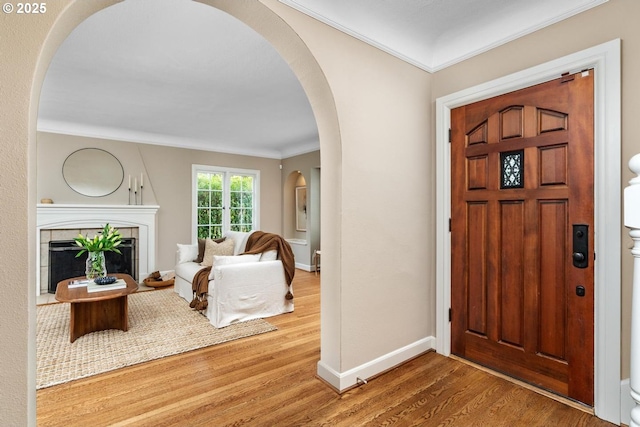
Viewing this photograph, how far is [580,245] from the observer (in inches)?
77.0

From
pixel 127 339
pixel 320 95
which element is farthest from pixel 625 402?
pixel 127 339

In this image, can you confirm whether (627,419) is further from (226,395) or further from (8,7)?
(8,7)

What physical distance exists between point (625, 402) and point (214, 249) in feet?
14.1

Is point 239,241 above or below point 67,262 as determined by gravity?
above

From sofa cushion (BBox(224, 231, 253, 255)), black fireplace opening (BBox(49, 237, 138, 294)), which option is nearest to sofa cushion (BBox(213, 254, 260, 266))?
sofa cushion (BBox(224, 231, 253, 255))

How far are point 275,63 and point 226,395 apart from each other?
276cm

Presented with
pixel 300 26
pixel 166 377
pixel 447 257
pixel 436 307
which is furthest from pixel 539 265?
pixel 166 377

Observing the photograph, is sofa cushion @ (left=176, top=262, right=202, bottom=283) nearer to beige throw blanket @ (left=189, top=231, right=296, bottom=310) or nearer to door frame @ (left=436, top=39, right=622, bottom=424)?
beige throw blanket @ (left=189, top=231, right=296, bottom=310)

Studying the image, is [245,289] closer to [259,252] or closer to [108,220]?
[259,252]

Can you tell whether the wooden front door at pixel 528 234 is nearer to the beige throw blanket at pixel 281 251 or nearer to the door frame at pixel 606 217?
the door frame at pixel 606 217

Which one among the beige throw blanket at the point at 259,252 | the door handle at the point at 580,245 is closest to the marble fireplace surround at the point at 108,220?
the beige throw blanket at the point at 259,252

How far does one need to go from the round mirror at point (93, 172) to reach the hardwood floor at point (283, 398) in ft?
12.8

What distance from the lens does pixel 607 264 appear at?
184cm

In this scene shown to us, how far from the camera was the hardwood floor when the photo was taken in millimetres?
1844
